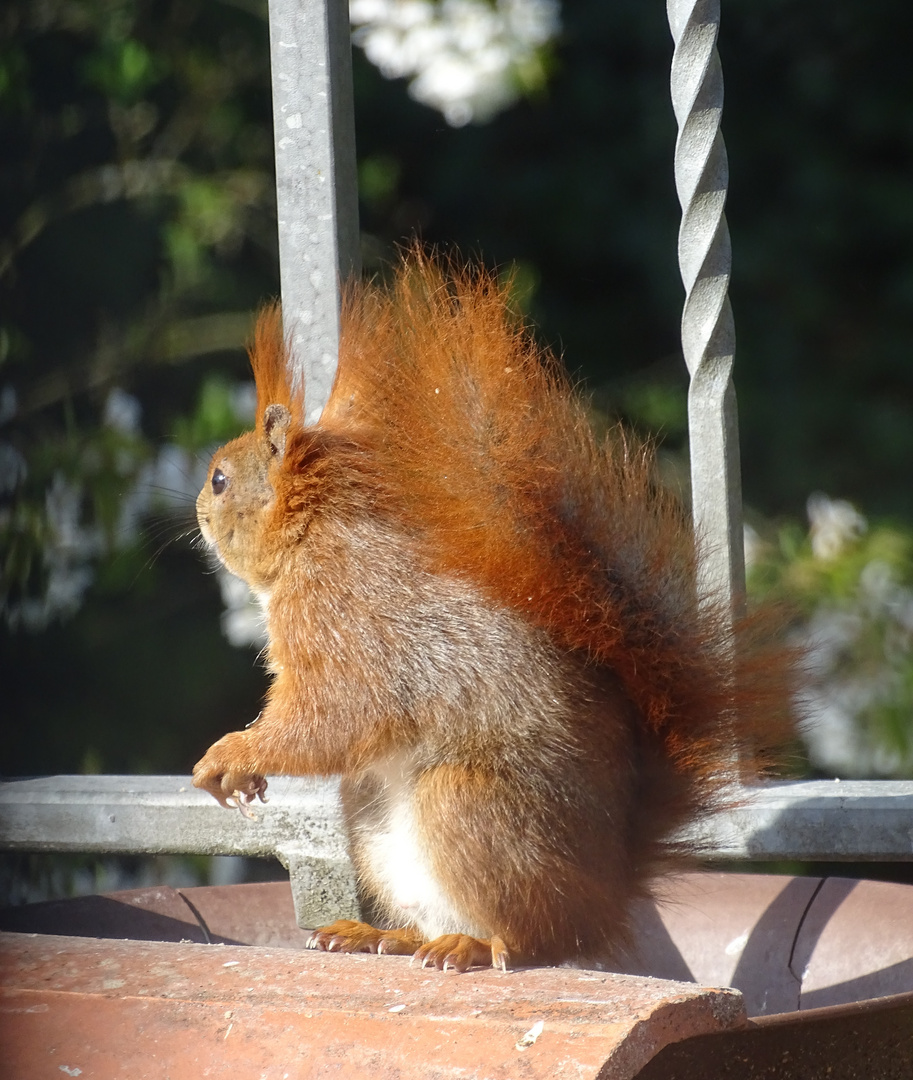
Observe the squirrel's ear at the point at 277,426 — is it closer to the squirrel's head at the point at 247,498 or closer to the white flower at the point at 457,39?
the squirrel's head at the point at 247,498

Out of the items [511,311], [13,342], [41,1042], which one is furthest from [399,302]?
[13,342]

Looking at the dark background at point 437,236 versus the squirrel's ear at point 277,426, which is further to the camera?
the dark background at point 437,236

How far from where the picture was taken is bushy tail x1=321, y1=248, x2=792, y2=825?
92 cm

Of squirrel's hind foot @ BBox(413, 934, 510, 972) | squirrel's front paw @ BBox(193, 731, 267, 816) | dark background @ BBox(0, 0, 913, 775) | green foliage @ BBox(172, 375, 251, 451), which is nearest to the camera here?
squirrel's hind foot @ BBox(413, 934, 510, 972)

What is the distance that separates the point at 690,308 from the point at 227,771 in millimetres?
472

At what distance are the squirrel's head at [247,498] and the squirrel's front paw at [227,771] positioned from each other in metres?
0.14

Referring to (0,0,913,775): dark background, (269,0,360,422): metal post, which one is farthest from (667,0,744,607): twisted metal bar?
(0,0,913,775): dark background

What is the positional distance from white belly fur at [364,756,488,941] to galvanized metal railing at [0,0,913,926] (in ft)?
0.20

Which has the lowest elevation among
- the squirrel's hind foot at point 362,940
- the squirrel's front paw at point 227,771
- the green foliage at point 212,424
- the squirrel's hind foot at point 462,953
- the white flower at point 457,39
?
the squirrel's hind foot at point 362,940

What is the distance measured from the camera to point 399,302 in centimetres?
98

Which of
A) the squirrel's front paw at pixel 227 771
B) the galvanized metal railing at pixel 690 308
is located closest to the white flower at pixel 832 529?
the galvanized metal railing at pixel 690 308

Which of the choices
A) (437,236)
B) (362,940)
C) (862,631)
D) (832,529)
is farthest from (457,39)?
(362,940)

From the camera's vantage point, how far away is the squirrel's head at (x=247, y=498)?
3.45 feet

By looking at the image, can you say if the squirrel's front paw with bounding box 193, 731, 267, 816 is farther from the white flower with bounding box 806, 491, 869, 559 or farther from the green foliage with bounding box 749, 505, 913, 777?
the white flower with bounding box 806, 491, 869, 559
